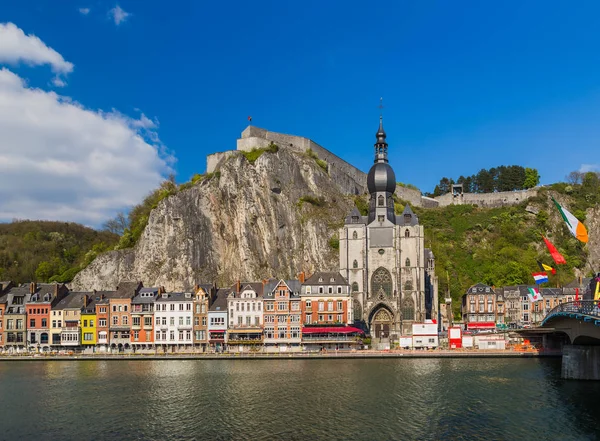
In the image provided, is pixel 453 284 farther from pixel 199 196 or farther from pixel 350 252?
pixel 199 196

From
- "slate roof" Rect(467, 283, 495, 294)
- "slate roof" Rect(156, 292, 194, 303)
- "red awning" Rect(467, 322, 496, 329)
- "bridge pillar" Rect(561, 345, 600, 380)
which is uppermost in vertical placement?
"slate roof" Rect(467, 283, 495, 294)

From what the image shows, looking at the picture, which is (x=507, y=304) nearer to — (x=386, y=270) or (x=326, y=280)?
(x=386, y=270)

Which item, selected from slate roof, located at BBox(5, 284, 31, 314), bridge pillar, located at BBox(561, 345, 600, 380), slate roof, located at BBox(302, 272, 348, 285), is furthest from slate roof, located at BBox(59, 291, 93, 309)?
bridge pillar, located at BBox(561, 345, 600, 380)

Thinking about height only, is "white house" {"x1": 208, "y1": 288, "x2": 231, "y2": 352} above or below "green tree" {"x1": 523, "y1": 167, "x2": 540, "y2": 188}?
below

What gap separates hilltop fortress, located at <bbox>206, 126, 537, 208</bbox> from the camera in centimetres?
11812

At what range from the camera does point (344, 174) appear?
127000mm

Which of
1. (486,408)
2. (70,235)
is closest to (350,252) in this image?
(486,408)

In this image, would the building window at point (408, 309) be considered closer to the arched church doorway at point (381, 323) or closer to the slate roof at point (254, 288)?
the arched church doorway at point (381, 323)

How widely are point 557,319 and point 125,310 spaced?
54.5 m

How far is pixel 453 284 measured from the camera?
104 m

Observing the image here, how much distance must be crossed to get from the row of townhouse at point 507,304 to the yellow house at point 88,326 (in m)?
54.2

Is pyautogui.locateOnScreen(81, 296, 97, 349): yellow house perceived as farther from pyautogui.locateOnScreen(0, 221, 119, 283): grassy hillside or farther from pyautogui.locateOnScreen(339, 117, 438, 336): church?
pyautogui.locateOnScreen(339, 117, 438, 336): church

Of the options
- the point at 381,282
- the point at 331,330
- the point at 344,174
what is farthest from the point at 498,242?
the point at 331,330

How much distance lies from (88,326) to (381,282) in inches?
1647
